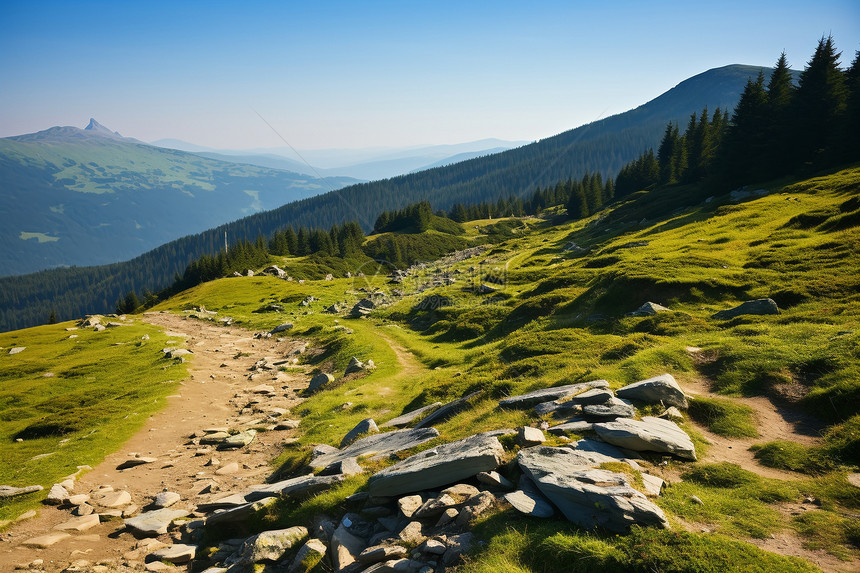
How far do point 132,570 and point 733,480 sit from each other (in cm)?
1497

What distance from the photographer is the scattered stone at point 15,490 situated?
609 inches

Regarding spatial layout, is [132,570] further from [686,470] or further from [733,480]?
[733,480]

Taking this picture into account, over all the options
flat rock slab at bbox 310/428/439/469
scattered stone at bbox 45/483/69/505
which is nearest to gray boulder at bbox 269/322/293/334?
scattered stone at bbox 45/483/69/505

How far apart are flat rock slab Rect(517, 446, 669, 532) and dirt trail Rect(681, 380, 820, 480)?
3.62 metres

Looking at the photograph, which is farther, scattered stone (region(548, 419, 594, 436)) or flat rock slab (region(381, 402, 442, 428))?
→ flat rock slab (region(381, 402, 442, 428))

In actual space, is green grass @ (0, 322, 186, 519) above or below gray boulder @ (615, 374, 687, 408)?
below

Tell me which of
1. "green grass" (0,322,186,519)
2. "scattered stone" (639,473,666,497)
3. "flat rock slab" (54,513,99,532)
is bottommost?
"green grass" (0,322,186,519)

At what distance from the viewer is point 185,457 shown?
768 inches

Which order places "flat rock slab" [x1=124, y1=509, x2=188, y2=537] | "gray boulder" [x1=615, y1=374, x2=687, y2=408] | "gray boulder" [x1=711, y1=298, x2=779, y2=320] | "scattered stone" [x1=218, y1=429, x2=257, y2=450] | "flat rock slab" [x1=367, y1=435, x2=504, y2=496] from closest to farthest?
"flat rock slab" [x1=367, y1=435, x2=504, y2=496]
"gray boulder" [x1=615, y1=374, x2=687, y2=408]
"flat rock slab" [x1=124, y1=509, x2=188, y2=537]
"gray boulder" [x1=711, y1=298, x2=779, y2=320]
"scattered stone" [x1=218, y1=429, x2=257, y2=450]

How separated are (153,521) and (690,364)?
19016 millimetres

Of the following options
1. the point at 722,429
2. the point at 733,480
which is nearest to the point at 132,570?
the point at 733,480

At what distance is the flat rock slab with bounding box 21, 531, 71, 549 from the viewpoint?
12.5 m

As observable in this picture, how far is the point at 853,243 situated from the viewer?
1019 inches

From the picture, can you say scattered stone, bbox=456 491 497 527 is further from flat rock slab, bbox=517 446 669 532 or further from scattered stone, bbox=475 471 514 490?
flat rock slab, bbox=517 446 669 532
